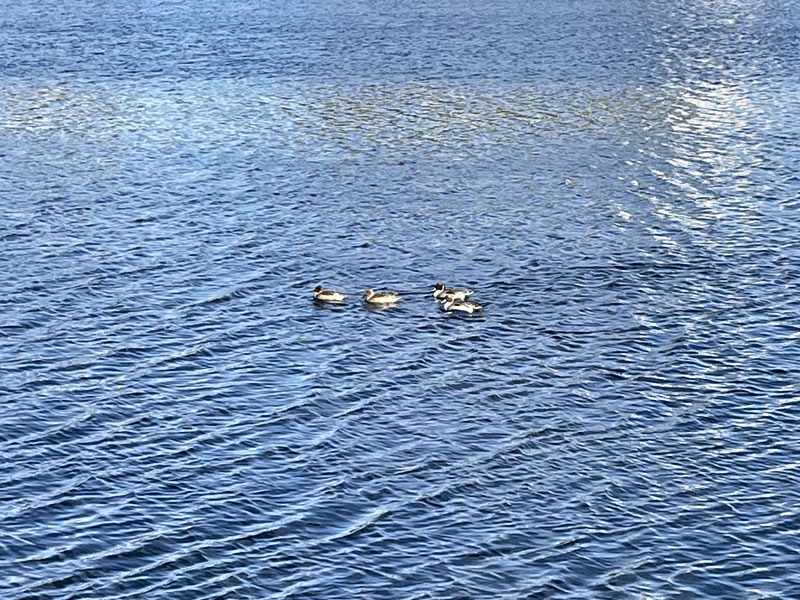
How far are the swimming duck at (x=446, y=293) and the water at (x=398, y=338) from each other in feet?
2.56

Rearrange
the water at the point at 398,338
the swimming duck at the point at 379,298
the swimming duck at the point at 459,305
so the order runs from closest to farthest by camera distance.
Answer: the water at the point at 398,338 < the swimming duck at the point at 459,305 < the swimming duck at the point at 379,298

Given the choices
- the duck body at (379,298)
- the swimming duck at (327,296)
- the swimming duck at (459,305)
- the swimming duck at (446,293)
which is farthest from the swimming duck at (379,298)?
the swimming duck at (459,305)

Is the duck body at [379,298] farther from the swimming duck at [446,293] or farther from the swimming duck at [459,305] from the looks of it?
the swimming duck at [459,305]

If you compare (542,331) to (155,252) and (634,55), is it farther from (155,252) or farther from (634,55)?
(634,55)

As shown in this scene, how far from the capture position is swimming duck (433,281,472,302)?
5072cm

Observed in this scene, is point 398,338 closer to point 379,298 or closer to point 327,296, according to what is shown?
point 379,298

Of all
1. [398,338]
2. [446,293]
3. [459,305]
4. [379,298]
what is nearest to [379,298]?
[379,298]

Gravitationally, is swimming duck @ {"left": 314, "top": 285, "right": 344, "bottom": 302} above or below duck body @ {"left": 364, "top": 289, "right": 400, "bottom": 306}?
above

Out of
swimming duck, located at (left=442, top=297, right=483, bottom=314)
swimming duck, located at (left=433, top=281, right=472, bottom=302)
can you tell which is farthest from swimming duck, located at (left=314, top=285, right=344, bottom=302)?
swimming duck, located at (left=442, top=297, right=483, bottom=314)

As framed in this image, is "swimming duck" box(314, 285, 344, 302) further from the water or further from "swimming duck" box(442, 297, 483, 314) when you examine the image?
"swimming duck" box(442, 297, 483, 314)

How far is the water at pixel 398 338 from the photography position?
115ft

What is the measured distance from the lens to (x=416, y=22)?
12044 cm

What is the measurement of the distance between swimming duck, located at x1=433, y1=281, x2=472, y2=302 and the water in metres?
0.78

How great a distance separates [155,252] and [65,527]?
23.2m
